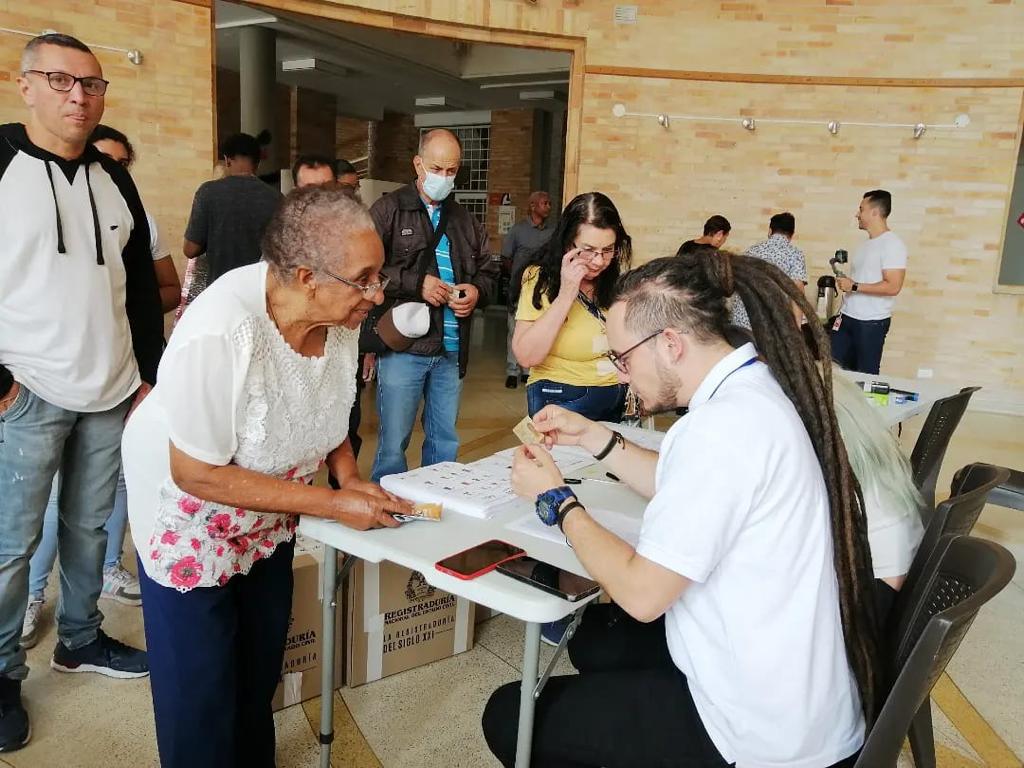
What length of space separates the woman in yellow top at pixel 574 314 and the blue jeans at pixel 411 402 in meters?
0.46

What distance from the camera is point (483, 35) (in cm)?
663

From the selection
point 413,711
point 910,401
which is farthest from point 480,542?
point 910,401

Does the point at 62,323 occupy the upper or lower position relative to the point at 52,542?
upper

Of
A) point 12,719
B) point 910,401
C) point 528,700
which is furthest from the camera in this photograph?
point 910,401

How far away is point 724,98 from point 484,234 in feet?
16.0

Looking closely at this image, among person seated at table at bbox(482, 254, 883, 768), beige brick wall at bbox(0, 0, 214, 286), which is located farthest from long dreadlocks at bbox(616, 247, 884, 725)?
beige brick wall at bbox(0, 0, 214, 286)

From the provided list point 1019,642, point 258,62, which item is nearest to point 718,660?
point 1019,642

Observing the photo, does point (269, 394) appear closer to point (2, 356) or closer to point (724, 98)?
point (2, 356)

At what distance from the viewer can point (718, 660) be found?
1.26 meters

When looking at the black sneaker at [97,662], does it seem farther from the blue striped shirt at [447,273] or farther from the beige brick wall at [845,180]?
the beige brick wall at [845,180]

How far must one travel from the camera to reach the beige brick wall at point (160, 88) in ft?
16.4

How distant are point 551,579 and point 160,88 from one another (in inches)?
206

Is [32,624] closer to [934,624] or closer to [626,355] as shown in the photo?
[626,355]

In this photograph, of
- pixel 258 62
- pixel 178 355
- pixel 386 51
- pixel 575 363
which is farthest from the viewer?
pixel 386 51
